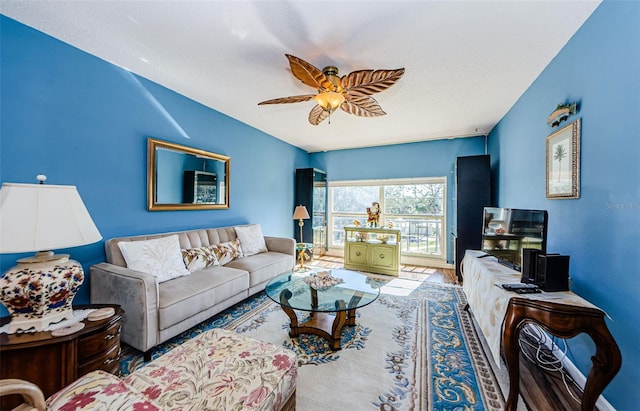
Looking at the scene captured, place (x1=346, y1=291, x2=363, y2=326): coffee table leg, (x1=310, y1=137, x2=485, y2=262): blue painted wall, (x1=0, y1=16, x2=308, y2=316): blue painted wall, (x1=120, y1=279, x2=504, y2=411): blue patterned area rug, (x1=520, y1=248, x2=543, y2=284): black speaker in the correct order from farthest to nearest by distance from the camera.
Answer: (x1=310, y1=137, x2=485, y2=262): blue painted wall
(x1=346, y1=291, x2=363, y2=326): coffee table leg
(x1=0, y1=16, x2=308, y2=316): blue painted wall
(x1=520, y1=248, x2=543, y2=284): black speaker
(x1=120, y1=279, x2=504, y2=411): blue patterned area rug

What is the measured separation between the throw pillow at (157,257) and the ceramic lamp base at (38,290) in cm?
71

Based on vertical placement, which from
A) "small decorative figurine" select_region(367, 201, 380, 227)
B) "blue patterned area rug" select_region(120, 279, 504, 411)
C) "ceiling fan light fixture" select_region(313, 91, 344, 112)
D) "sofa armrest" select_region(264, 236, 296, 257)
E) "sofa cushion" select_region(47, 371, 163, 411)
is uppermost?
"ceiling fan light fixture" select_region(313, 91, 344, 112)

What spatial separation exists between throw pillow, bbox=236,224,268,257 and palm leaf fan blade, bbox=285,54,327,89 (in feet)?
7.71

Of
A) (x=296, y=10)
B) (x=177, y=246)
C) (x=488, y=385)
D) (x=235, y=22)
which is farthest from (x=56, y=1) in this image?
(x=488, y=385)

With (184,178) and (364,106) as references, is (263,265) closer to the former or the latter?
(184,178)

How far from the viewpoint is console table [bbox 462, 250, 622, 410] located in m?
1.19

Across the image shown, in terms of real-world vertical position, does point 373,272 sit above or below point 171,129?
below

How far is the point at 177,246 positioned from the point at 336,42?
2.50 metres

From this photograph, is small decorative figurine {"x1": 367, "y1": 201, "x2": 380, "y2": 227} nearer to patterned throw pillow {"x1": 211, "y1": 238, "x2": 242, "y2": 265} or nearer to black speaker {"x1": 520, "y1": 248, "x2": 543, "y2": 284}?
patterned throw pillow {"x1": 211, "y1": 238, "x2": 242, "y2": 265}

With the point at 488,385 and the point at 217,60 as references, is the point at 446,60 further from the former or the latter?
the point at 488,385

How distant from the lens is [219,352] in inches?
52.6

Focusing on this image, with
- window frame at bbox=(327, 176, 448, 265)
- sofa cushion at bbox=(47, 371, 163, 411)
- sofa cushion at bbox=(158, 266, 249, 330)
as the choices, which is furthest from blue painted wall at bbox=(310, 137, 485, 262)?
sofa cushion at bbox=(47, 371, 163, 411)

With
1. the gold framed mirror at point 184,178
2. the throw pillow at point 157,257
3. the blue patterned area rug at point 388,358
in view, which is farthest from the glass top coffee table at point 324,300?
the gold framed mirror at point 184,178

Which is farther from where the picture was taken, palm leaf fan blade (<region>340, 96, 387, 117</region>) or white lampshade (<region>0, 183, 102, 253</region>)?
palm leaf fan blade (<region>340, 96, 387, 117</region>)
